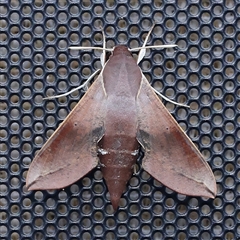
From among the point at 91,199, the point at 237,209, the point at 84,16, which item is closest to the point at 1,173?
the point at 91,199

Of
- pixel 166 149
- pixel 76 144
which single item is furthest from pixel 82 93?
pixel 166 149

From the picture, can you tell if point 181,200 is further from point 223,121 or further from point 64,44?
point 64,44

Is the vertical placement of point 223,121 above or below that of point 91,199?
above
